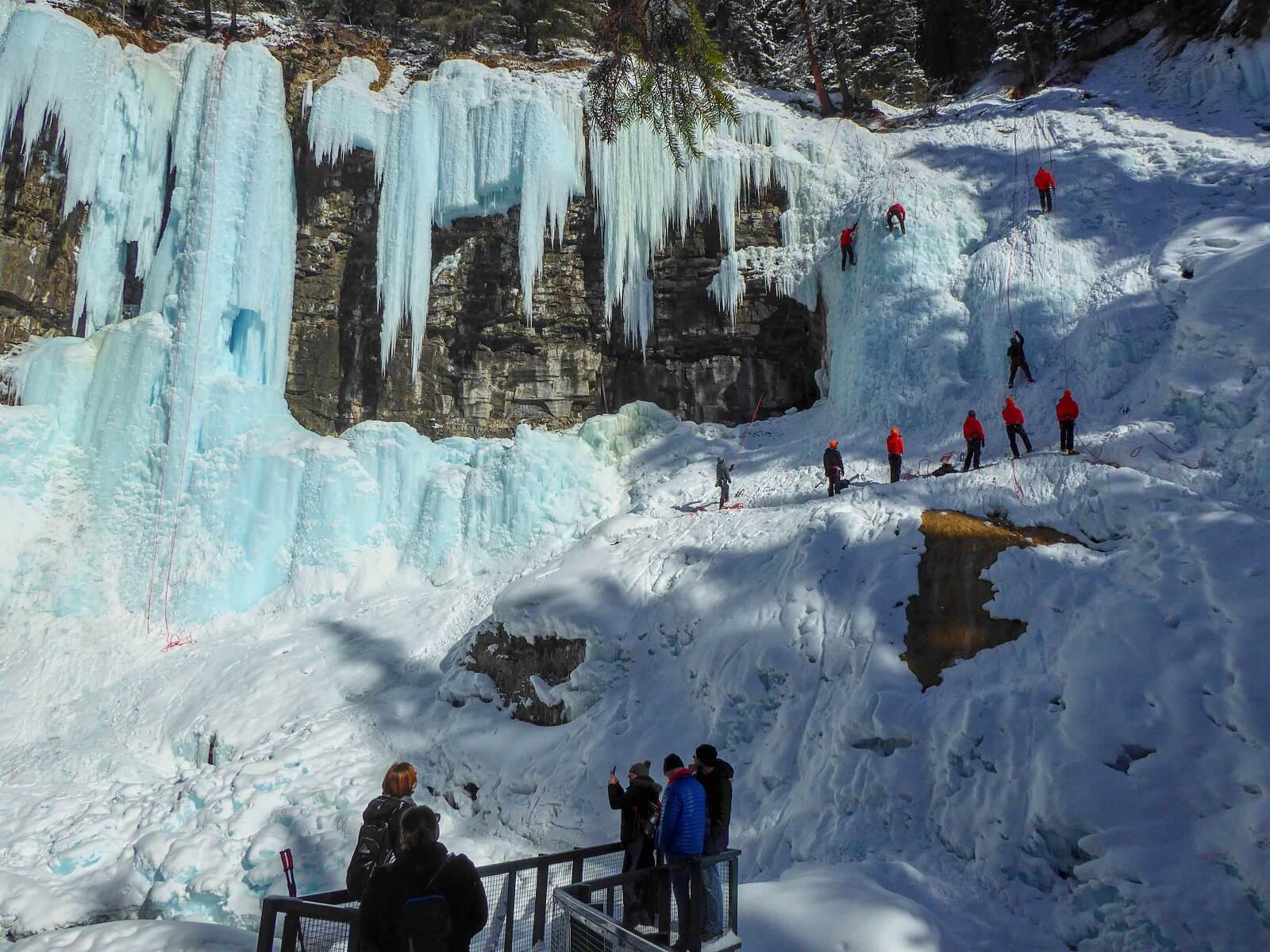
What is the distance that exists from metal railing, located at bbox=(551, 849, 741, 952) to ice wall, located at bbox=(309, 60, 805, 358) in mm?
17550

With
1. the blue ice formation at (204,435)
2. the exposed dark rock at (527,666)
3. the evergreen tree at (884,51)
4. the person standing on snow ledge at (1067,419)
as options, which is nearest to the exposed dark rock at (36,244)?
the blue ice formation at (204,435)

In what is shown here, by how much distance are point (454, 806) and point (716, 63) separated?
32.2 ft

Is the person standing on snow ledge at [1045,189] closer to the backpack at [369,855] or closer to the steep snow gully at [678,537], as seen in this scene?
the steep snow gully at [678,537]

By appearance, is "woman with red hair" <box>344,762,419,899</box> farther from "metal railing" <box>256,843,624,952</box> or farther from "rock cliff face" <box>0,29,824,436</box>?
"rock cliff face" <box>0,29,824,436</box>

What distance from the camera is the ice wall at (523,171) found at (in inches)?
792

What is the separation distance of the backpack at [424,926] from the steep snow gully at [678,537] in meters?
2.80

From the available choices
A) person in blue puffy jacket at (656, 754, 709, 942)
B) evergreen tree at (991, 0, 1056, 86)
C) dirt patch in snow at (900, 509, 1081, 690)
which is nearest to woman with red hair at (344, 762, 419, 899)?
person in blue puffy jacket at (656, 754, 709, 942)

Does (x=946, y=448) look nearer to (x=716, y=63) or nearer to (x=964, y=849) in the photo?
(x=964, y=849)

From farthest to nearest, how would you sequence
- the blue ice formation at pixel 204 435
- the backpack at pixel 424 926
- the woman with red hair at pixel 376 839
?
the blue ice formation at pixel 204 435 → the woman with red hair at pixel 376 839 → the backpack at pixel 424 926

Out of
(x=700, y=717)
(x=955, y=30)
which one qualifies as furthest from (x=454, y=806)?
(x=955, y=30)

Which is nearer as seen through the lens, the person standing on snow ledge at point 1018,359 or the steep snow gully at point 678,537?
the steep snow gully at point 678,537

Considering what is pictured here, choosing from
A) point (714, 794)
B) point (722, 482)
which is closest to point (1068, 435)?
point (722, 482)

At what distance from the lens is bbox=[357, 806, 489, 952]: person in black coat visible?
2.80m

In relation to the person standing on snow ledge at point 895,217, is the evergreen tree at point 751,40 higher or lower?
higher
